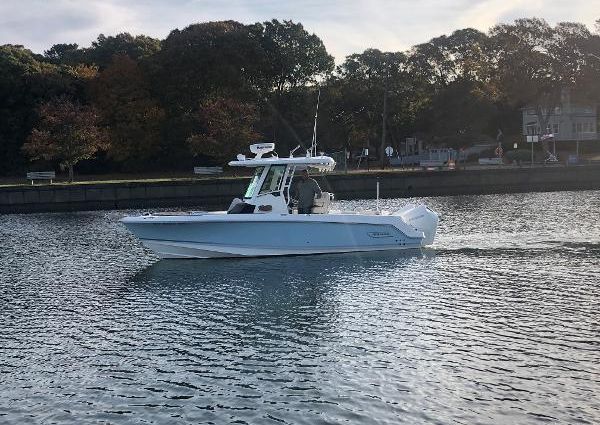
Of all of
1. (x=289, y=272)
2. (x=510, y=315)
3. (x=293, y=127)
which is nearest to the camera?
(x=510, y=315)

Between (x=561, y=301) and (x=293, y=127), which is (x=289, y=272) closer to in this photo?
(x=561, y=301)

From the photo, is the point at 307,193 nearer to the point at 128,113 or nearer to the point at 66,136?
the point at 66,136

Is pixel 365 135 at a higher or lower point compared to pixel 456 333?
higher

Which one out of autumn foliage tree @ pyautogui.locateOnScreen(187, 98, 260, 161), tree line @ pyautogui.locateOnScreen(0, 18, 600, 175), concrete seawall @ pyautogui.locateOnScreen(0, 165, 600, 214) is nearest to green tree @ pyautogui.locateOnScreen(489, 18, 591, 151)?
tree line @ pyautogui.locateOnScreen(0, 18, 600, 175)

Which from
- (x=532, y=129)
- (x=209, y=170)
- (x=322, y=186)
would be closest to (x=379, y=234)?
(x=322, y=186)

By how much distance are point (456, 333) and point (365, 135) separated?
73.0 metres

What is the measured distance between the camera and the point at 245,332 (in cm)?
1634

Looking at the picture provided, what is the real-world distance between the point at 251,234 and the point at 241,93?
172ft

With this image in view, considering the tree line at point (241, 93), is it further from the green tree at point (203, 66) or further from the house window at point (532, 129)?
the house window at point (532, 129)

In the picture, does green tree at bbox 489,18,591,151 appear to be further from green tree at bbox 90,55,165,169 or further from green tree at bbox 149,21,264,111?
green tree at bbox 90,55,165,169

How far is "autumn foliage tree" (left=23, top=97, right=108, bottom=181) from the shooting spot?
209ft

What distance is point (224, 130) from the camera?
67000mm

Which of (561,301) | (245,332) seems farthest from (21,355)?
(561,301)

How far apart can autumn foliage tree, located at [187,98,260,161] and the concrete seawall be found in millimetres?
9159
